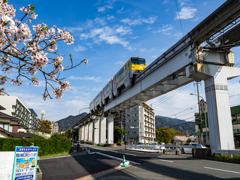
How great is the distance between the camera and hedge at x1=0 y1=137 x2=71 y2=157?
20536 mm

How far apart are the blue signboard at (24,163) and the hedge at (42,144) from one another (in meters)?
13.8

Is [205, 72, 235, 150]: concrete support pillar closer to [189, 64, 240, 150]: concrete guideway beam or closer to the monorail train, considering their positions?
[189, 64, 240, 150]: concrete guideway beam

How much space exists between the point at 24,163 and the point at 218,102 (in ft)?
50.7

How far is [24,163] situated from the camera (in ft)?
22.9

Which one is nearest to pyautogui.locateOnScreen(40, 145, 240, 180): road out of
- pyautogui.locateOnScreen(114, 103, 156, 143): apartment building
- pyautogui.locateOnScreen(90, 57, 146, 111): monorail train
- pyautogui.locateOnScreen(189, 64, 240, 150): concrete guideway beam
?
pyautogui.locateOnScreen(189, 64, 240, 150): concrete guideway beam

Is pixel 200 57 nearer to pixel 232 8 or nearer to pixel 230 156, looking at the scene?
pixel 232 8

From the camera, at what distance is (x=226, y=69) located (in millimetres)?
17078

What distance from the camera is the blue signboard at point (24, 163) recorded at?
6723 mm

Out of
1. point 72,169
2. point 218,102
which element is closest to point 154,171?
point 72,169

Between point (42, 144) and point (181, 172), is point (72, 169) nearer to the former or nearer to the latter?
point (181, 172)

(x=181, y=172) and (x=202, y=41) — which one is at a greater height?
(x=202, y=41)

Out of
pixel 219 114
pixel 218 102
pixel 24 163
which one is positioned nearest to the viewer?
pixel 24 163

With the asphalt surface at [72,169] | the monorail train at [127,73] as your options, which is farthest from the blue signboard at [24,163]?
A: the monorail train at [127,73]

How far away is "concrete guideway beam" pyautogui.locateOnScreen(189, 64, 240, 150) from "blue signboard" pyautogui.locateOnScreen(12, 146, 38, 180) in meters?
13.9
